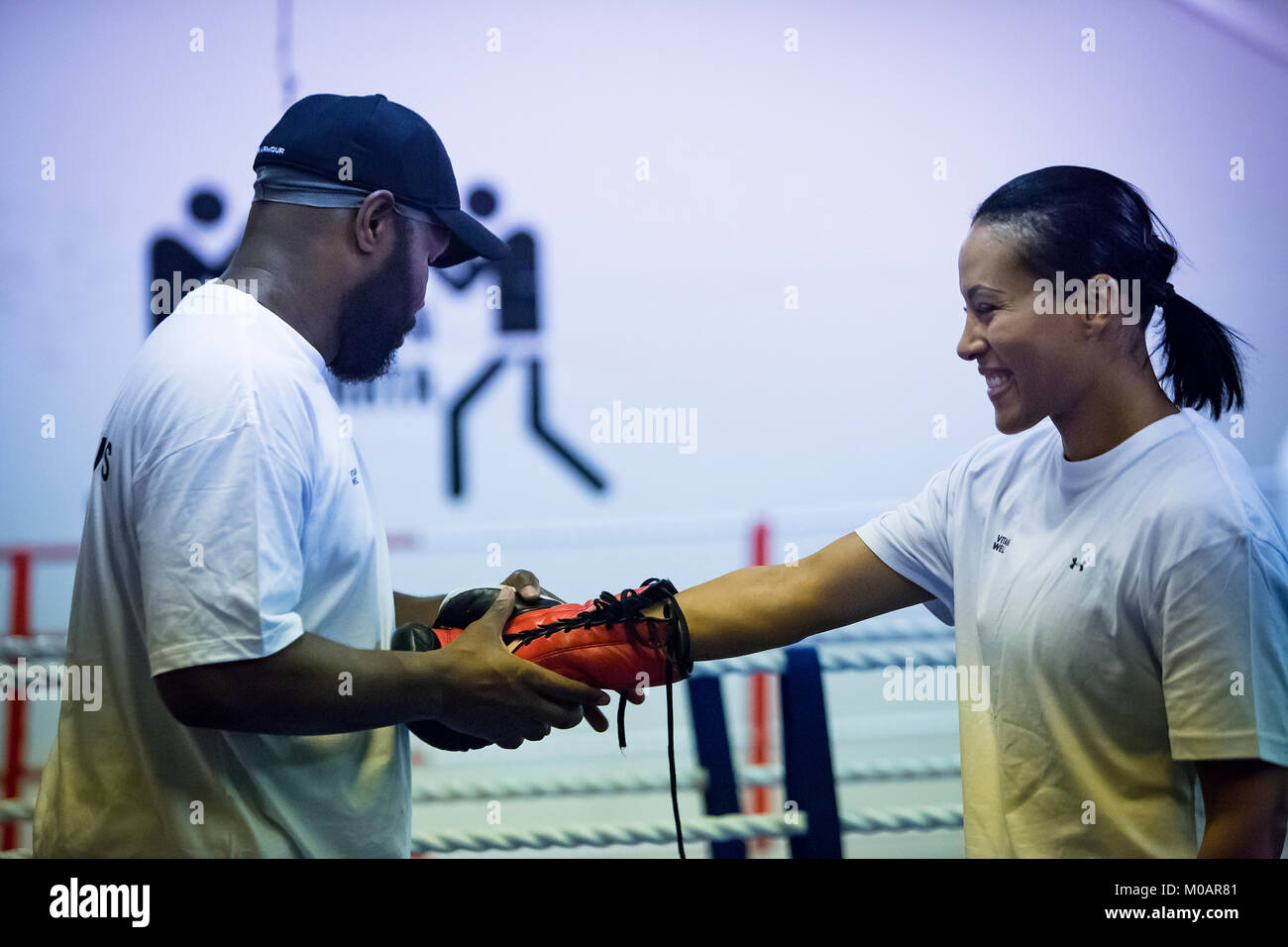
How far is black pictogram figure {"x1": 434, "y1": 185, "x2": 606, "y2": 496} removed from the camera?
1.90 metres

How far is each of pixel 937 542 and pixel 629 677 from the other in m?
0.54

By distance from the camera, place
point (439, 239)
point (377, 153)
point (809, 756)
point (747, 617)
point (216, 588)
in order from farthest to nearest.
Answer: point (809, 756) → point (747, 617) → point (439, 239) → point (377, 153) → point (216, 588)

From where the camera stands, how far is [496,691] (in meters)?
1.52

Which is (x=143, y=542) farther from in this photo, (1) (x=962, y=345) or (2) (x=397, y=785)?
(1) (x=962, y=345)

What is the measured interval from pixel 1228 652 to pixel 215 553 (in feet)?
4.27

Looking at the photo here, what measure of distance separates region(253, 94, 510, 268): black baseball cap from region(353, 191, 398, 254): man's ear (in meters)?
0.02

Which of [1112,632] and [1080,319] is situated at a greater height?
[1080,319]

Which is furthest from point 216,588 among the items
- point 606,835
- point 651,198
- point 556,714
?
point 651,198

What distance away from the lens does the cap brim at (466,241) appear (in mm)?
1634

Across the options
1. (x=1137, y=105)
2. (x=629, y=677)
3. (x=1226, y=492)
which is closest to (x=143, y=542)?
(x=629, y=677)

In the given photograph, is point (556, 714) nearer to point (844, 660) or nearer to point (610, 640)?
point (610, 640)

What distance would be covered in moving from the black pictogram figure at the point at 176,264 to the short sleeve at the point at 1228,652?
1.65m

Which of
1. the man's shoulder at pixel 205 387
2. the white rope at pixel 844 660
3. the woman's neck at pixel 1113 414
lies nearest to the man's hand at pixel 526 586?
the white rope at pixel 844 660

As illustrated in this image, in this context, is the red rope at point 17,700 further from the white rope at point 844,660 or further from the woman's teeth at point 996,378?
the woman's teeth at point 996,378
